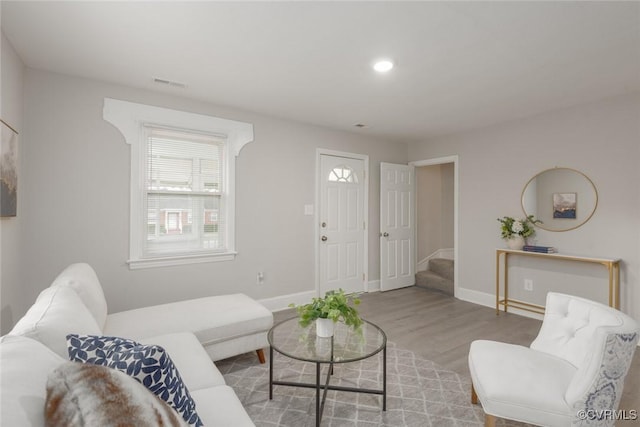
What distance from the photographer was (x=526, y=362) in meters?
1.77

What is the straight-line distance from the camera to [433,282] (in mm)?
5168

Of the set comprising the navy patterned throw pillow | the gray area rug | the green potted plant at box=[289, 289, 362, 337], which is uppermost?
the navy patterned throw pillow

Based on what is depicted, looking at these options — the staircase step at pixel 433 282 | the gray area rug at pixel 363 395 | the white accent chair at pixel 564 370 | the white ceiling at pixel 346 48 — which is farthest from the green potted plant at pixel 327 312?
the staircase step at pixel 433 282

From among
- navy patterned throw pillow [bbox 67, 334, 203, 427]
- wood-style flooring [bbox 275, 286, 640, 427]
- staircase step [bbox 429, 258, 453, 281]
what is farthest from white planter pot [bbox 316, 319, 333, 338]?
staircase step [bbox 429, 258, 453, 281]

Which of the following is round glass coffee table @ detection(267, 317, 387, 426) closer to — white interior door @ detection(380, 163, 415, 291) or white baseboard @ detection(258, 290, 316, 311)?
white baseboard @ detection(258, 290, 316, 311)

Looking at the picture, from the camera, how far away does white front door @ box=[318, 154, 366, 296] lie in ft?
14.7

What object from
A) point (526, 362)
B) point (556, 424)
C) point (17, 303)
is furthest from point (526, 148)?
point (17, 303)

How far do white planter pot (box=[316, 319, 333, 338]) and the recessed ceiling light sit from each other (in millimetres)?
1960

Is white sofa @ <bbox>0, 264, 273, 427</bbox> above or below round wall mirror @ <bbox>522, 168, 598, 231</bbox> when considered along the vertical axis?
below

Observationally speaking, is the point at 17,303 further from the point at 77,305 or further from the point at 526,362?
the point at 526,362

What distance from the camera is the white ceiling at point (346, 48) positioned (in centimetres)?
190

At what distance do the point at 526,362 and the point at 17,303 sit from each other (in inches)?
142

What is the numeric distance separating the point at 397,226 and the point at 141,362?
14.9 feet

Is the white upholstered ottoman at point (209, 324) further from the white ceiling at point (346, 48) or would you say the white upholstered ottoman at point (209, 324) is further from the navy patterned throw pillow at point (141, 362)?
the white ceiling at point (346, 48)
